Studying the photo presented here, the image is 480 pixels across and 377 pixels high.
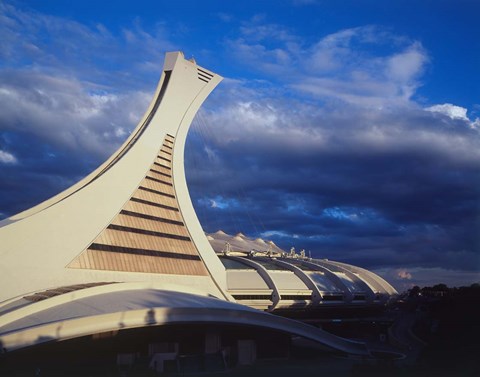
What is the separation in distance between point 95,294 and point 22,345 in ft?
25.1

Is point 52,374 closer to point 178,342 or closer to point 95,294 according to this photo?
point 95,294

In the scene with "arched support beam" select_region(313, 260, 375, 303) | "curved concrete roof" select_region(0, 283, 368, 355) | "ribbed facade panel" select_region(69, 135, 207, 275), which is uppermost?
"ribbed facade panel" select_region(69, 135, 207, 275)

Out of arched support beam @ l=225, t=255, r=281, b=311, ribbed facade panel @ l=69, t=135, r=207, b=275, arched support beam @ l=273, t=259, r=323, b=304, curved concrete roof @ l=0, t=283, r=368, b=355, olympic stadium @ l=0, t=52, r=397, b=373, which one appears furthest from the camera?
arched support beam @ l=273, t=259, r=323, b=304

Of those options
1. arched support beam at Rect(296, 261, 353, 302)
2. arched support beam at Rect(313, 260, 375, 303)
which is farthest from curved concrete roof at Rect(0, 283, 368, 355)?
arched support beam at Rect(313, 260, 375, 303)

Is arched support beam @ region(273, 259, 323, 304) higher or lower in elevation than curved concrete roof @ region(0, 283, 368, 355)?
higher

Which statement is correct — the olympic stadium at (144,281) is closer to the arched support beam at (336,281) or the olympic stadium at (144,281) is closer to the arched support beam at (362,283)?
the arched support beam at (336,281)

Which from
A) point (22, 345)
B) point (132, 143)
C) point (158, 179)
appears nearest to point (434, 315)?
point (158, 179)

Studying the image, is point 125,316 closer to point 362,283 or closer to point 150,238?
point 150,238

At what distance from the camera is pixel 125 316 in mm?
27312

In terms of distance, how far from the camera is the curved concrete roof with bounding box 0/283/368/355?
2438cm

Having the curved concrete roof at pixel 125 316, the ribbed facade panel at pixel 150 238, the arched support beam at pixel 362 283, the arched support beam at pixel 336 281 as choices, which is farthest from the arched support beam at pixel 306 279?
the curved concrete roof at pixel 125 316

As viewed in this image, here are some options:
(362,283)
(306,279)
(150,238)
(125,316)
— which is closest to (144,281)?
(150,238)

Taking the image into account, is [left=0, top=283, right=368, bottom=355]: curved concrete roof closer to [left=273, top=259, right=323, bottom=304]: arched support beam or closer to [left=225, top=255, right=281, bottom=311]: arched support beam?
[left=225, top=255, right=281, bottom=311]: arched support beam

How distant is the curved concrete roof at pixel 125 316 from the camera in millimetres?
24375
